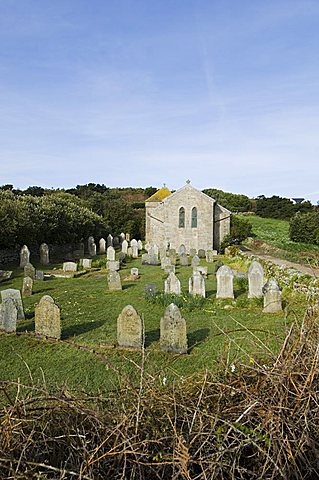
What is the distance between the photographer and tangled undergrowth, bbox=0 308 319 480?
76.9 inches

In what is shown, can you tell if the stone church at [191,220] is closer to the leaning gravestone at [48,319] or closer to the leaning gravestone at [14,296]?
the leaning gravestone at [14,296]

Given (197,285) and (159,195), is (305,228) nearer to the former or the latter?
(159,195)

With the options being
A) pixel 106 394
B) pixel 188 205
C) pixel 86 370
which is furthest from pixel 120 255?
pixel 106 394

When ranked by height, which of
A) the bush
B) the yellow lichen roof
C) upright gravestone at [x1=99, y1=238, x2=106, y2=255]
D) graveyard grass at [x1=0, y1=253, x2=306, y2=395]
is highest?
the yellow lichen roof

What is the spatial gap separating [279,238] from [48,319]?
39.0 metres

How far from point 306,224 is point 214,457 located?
4465 cm

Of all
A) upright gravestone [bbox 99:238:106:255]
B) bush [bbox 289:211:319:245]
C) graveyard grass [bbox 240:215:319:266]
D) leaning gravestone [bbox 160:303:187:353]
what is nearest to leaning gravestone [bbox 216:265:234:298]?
leaning gravestone [bbox 160:303:187:353]

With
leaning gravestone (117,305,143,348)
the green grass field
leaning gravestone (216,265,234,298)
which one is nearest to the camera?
leaning gravestone (117,305,143,348)

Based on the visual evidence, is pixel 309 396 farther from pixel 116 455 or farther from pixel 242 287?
pixel 242 287

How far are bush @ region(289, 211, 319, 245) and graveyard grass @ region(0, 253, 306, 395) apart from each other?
29350 mm

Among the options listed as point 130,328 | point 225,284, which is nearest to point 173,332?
point 130,328

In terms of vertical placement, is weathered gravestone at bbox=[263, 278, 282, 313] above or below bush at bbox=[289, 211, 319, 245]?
below

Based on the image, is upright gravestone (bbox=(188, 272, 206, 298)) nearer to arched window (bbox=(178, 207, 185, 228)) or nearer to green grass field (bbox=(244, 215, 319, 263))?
green grass field (bbox=(244, 215, 319, 263))

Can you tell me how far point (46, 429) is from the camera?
2168mm
